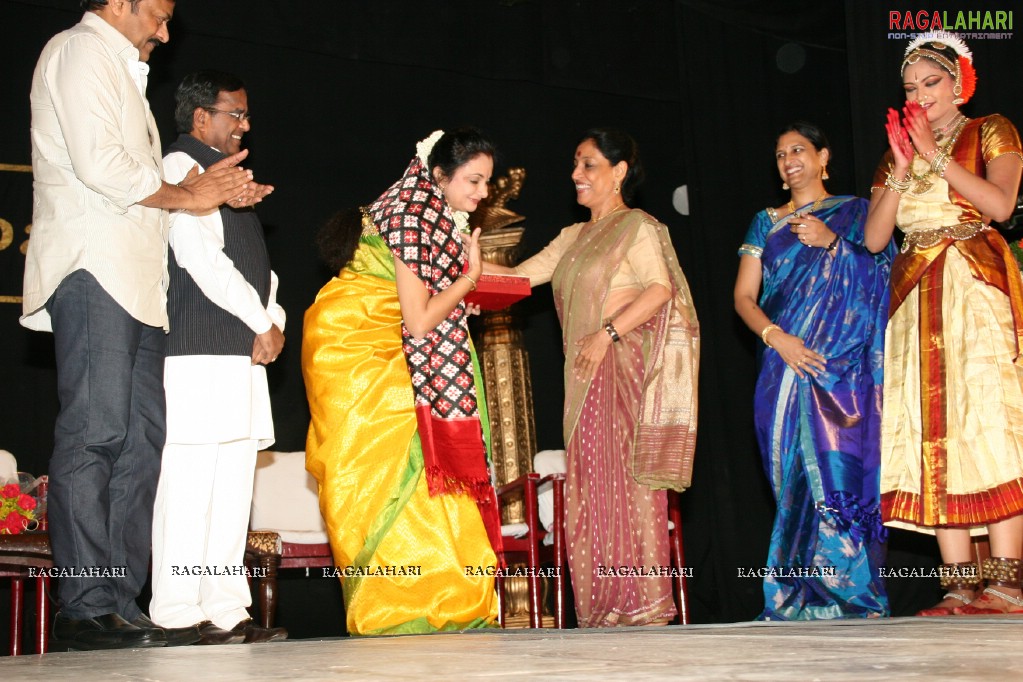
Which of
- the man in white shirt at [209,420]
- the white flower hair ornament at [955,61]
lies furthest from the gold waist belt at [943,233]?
the man in white shirt at [209,420]

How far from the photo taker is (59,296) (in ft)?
8.34

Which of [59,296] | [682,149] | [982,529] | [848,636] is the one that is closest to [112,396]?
[59,296]

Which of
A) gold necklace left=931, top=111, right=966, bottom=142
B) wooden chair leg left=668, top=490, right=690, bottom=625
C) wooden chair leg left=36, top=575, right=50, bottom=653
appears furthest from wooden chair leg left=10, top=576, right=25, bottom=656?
gold necklace left=931, top=111, right=966, bottom=142

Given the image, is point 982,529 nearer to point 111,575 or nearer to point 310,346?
point 310,346

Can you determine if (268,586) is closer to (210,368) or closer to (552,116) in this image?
(210,368)

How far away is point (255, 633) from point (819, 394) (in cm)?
195

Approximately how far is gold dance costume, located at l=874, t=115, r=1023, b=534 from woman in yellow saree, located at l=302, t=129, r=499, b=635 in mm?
1304

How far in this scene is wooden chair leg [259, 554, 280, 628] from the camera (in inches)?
164

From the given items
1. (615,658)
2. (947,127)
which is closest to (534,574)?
(947,127)

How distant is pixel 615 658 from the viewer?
157cm

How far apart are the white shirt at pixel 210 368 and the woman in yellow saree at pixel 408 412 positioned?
0.31 meters

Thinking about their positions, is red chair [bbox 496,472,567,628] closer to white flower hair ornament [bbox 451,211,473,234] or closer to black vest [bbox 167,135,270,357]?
white flower hair ornament [bbox 451,211,473,234]

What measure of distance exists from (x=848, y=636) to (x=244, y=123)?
2.21 metres

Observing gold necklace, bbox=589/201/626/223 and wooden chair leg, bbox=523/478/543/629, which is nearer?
gold necklace, bbox=589/201/626/223
